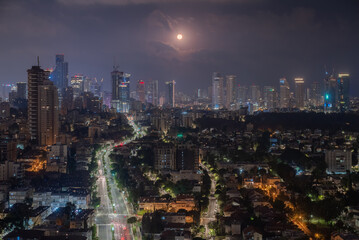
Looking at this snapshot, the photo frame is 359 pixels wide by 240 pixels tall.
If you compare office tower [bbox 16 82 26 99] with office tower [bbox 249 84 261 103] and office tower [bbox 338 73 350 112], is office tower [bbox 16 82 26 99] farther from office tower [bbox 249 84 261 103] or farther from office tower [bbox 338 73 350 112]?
office tower [bbox 249 84 261 103]

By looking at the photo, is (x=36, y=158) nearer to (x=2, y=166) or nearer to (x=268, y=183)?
(x=2, y=166)

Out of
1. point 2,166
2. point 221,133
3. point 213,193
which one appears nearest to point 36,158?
point 2,166

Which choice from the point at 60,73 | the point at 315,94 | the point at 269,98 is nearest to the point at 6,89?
the point at 60,73

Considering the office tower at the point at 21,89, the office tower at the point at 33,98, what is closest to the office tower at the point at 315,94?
the office tower at the point at 21,89

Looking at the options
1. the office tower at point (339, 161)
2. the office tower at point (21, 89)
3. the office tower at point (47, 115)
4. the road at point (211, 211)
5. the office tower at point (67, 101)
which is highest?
the office tower at point (21, 89)

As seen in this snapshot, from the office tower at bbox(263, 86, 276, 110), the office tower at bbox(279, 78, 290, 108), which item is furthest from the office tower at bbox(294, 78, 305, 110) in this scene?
the office tower at bbox(263, 86, 276, 110)

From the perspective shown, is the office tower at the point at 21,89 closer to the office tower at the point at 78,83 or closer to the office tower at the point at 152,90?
the office tower at the point at 78,83
